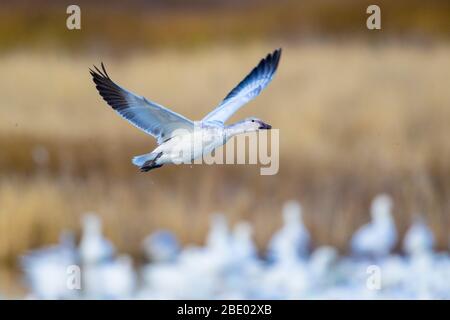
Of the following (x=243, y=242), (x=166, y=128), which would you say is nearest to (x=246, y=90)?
(x=166, y=128)

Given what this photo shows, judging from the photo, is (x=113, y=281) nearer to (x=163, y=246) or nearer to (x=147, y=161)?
(x=163, y=246)

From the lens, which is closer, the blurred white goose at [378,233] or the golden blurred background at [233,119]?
the blurred white goose at [378,233]

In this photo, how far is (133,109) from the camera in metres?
6.20

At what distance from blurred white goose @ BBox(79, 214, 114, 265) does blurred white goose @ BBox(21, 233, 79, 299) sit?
0.39 feet

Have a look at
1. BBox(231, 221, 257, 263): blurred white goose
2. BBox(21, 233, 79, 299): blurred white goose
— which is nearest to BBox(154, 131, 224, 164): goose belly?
BBox(231, 221, 257, 263): blurred white goose

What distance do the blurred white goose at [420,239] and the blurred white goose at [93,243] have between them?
234 cm

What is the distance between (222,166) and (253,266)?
2.74 feet

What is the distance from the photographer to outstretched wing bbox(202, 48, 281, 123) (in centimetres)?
658

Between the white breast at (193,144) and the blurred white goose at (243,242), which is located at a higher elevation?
the white breast at (193,144)

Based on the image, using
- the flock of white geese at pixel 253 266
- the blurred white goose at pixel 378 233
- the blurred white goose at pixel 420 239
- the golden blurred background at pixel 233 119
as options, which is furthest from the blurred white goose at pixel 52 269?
the blurred white goose at pixel 420 239

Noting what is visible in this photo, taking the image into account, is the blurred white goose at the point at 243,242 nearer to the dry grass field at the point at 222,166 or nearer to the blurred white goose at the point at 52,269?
the dry grass field at the point at 222,166

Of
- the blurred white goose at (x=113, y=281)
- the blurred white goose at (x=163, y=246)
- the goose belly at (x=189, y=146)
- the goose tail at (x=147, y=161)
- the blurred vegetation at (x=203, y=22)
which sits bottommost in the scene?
the blurred white goose at (x=113, y=281)

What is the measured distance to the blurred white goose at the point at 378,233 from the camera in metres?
9.36

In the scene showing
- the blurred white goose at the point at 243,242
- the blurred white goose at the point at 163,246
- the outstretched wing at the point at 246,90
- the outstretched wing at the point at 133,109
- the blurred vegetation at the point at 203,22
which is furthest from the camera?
the blurred vegetation at the point at 203,22
